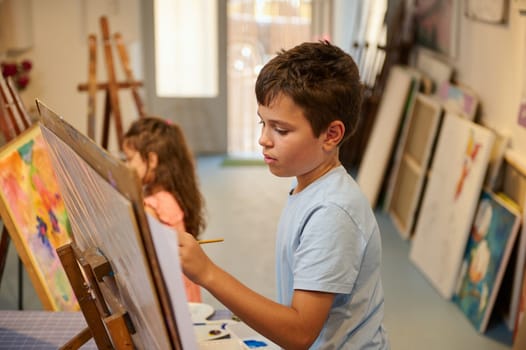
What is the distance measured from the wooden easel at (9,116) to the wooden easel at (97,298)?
41.5 inches

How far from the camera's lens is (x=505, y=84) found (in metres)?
3.53

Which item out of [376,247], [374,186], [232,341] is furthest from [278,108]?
[374,186]

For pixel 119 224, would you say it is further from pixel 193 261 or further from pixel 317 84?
pixel 317 84

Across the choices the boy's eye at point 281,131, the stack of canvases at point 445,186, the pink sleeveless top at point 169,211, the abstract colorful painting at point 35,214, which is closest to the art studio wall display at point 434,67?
the stack of canvases at point 445,186

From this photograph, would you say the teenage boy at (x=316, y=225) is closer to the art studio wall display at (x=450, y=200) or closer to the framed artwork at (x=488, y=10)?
the art studio wall display at (x=450, y=200)

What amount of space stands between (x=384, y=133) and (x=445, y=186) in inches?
45.3

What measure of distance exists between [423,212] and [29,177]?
91.9 inches

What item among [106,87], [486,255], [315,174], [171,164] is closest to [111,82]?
[106,87]

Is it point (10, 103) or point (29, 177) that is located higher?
point (10, 103)

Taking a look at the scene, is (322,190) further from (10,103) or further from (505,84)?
(505,84)

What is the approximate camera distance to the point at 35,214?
8.00 feet

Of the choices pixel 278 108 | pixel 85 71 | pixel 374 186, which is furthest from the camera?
pixel 85 71

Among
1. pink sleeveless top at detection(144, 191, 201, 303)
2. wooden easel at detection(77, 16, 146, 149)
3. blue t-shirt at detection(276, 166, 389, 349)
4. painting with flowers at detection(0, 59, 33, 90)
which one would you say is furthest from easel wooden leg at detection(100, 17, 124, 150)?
blue t-shirt at detection(276, 166, 389, 349)

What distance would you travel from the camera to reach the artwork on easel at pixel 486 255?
318 cm
